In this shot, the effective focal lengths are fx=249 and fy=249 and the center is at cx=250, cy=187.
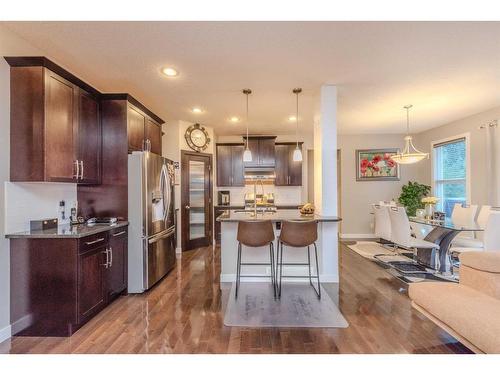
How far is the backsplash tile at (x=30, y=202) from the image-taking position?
218cm

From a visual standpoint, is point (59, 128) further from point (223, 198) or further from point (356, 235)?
point (356, 235)

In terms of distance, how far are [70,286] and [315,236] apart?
2516 millimetres

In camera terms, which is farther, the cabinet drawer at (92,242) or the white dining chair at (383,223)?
the white dining chair at (383,223)

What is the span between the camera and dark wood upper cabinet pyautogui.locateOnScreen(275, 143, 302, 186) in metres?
5.91

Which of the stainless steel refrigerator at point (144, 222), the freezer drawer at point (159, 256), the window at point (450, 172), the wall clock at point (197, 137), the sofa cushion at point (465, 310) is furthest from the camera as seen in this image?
the wall clock at point (197, 137)

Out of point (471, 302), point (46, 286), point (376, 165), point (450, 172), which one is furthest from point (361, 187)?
point (46, 286)

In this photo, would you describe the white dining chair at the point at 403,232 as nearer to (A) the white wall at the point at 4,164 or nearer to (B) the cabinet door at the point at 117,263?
(B) the cabinet door at the point at 117,263

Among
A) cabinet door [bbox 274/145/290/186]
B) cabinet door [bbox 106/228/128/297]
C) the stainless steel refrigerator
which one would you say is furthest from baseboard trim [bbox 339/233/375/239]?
cabinet door [bbox 106/228/128/297]

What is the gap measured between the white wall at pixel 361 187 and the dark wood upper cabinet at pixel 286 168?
1.44 meters

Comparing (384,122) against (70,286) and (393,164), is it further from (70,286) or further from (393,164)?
(70,286)

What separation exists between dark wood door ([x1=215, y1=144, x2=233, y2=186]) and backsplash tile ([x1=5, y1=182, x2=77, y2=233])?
3381 mm

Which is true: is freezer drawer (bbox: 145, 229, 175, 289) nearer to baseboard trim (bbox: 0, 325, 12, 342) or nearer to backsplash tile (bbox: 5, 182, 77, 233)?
backsplash tile (bbox: 5, 182, 77, 233)

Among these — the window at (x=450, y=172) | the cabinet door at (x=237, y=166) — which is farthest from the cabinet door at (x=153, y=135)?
the window at (x=450, y=172)

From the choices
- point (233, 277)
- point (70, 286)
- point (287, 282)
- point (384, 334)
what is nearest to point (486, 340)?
point (384, 334)
